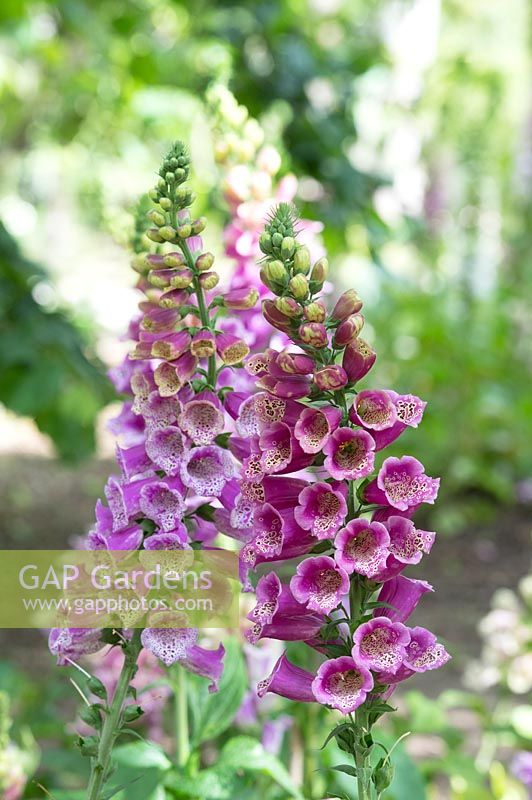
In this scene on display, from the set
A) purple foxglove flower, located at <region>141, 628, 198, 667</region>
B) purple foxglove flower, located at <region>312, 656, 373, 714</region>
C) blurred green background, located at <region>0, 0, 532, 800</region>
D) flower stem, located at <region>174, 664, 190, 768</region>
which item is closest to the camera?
purple foxglove flower, located at <region>312, 656, 373, 714</region>

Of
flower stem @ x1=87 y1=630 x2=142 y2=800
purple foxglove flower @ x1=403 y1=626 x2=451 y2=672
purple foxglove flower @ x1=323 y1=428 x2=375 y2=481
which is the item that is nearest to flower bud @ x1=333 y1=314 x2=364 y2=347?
purple foxglove flower @ x1=323 y1=428 x2=375 y2=481

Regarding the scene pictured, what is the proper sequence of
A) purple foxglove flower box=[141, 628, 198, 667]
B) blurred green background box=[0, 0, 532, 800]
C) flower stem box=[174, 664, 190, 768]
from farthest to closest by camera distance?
blurred green background box=[0, 0, 532, 800]
flower stem box=[174, 664, 190, 768]
purple foxglove flower box=[141, 628, 198, 667]

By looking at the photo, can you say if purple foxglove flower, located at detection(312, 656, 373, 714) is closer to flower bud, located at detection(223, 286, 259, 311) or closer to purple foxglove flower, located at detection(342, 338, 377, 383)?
purple foxglove flower, located at detection(342, 338, 377, 383)

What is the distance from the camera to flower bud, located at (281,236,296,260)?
0.99 m

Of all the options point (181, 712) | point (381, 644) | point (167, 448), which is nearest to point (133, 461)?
point (167, 448)

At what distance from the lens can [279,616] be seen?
1026 mm

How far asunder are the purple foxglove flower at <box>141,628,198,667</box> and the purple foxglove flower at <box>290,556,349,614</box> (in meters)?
0.17

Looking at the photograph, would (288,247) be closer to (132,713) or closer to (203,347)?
(203,347)

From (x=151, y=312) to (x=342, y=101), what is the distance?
2.81 m

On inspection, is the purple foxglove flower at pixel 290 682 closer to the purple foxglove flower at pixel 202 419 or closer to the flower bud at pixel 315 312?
the purple foxglove flower at pixel 202 419

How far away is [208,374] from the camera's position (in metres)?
1.13

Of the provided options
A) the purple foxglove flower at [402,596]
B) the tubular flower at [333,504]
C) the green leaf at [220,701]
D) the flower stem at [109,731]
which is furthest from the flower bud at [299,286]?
the green leaf at [220,701]

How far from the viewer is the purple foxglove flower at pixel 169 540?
105cm

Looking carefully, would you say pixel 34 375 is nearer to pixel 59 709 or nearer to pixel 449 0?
pixel 59 709
